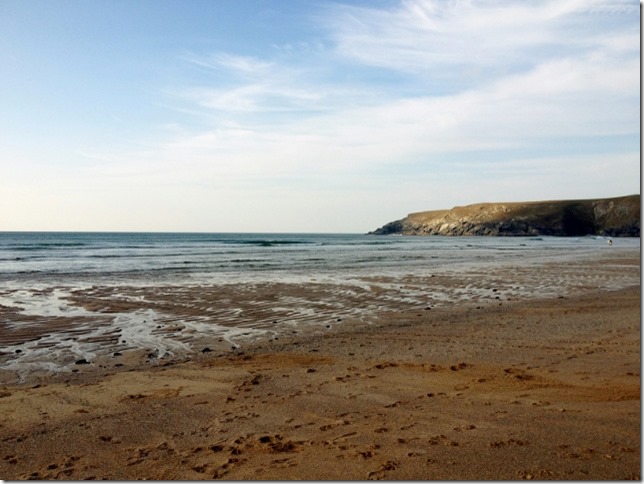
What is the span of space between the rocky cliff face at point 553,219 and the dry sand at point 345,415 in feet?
489

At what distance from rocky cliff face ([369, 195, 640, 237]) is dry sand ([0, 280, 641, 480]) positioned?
149m

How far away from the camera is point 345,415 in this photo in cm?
619

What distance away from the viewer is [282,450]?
17.0 feet

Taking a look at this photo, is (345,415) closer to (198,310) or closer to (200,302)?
(198,310)

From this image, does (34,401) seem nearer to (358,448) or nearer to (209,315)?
(358,448)

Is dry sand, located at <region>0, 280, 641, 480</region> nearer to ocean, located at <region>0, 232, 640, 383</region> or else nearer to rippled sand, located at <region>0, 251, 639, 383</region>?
rippled sand, located at <region>0, 251, 639, 383</region>

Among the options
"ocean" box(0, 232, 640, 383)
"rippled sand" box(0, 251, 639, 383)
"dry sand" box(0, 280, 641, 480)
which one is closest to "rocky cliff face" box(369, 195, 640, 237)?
"ocean" box(0, 232, 640, 383)

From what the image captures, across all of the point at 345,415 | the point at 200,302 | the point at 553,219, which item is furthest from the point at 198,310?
the point at 553,219

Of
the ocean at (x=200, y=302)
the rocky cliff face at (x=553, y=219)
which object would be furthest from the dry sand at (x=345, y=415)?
the rocky cliff face at (x=553, y=219)

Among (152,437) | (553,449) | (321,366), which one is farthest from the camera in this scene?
(321,366)

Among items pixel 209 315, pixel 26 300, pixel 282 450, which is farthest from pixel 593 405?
pixel 26 300

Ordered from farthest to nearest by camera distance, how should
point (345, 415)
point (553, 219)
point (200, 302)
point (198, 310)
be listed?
point (553, 219)
point (200, 302)
point (198, 310)
point (345, 415)

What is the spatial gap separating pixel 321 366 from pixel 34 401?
4439 mm

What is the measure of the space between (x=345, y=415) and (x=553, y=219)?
168 metres
